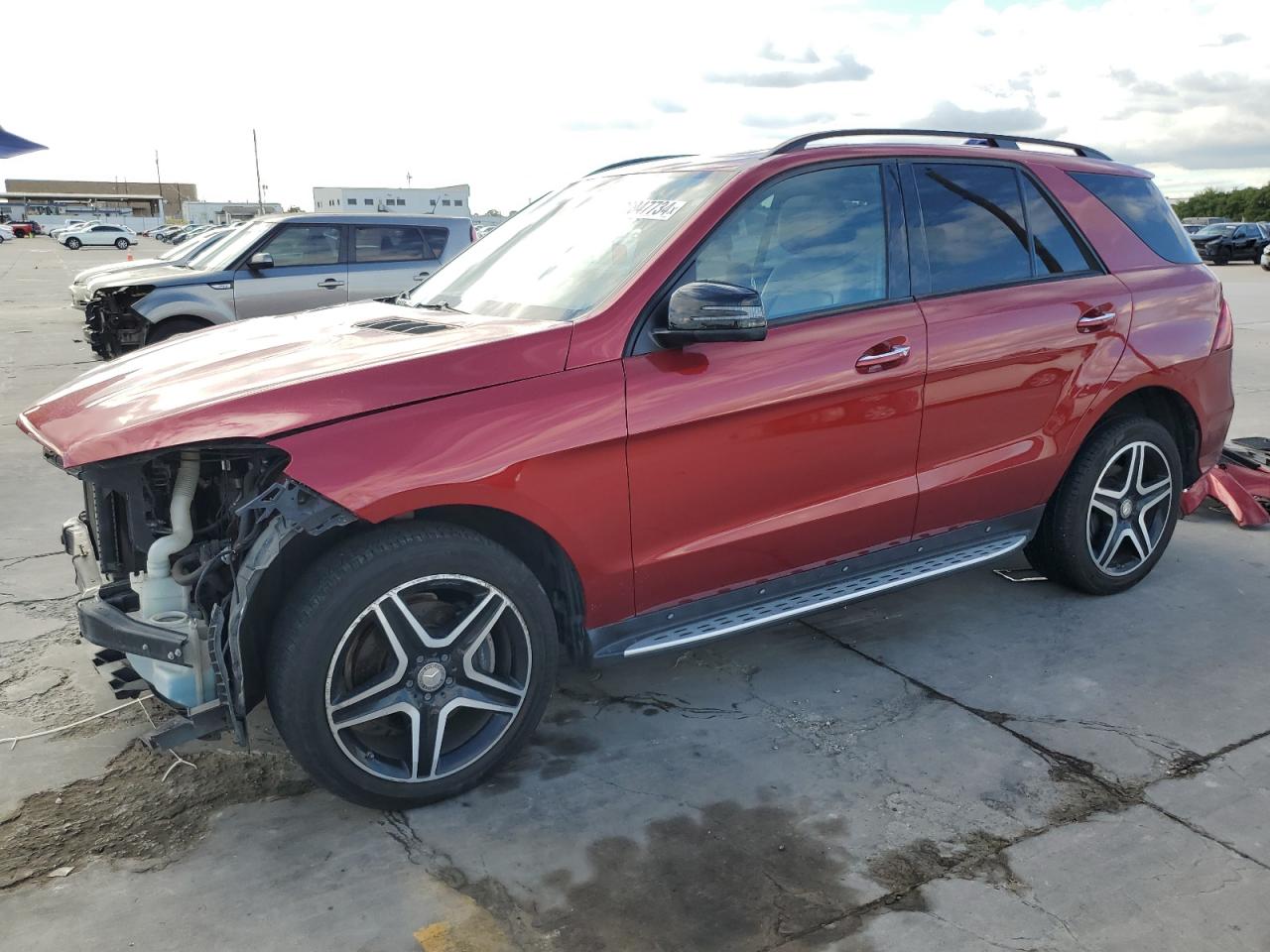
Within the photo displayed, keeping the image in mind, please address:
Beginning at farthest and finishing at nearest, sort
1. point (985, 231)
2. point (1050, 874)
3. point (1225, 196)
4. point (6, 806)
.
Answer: point (1225, 196)
point (985, 231)
point (6, 806)
point (1050, 874)

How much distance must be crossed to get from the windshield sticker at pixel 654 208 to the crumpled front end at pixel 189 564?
1515 mm

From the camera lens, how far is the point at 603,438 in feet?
9.86

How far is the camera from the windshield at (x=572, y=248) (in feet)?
11.0

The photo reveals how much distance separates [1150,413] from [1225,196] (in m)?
61.1

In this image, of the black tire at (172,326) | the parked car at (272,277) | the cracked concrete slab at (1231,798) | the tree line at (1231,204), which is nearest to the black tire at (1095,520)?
the cracked concrete slab at (1231,798)

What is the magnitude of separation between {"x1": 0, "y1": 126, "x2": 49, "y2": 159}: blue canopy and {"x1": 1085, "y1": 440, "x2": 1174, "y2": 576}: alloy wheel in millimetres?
13783

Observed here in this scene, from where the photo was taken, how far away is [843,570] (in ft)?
12.2

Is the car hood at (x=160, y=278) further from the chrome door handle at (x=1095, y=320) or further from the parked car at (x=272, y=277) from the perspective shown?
the chrome door handle at (x=1095, y=320)

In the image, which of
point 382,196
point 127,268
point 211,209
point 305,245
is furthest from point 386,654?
point 211,209

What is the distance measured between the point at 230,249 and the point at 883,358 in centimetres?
903

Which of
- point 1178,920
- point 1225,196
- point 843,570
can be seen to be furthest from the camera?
point 1225,196

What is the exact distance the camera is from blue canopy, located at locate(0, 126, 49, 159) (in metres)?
13.0

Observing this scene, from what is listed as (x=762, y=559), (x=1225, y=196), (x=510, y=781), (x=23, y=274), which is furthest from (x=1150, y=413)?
(x=1225, y=196)

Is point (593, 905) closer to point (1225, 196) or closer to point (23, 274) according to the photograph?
point (23, 274)
